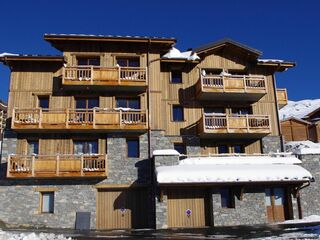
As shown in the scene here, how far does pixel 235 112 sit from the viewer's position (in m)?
25.1

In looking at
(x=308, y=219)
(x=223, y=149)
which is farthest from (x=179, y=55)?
(x=308, y=219)

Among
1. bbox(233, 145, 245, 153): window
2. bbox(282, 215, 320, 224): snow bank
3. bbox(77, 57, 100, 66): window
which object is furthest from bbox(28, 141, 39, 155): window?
bbox(282, 215, 320, 224): snow bank

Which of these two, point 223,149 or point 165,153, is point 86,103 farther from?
point 223,149

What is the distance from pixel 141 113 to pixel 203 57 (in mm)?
6539

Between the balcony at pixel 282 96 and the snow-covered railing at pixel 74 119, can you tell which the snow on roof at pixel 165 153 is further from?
the balcony at pixel 282 96

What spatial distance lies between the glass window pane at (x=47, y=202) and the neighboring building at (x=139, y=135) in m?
0.05

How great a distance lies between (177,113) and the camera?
79.5 feet

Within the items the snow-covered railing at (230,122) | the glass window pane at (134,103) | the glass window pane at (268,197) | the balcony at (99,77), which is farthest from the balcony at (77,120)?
the glass window pane at (268,197)

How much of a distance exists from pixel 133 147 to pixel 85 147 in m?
2.86

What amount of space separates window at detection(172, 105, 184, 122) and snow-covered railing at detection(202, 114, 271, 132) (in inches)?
77.1

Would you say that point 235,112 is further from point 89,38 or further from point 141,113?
point 89,38

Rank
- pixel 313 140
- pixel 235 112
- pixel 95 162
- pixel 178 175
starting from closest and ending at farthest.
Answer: pixel 178 175, pixel 95 162, pixel 235 112, pixel 313 140

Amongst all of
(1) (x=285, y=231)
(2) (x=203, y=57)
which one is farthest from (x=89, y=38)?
(1) (x=285, y=231)

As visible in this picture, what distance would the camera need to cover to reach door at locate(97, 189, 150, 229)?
2112cm
